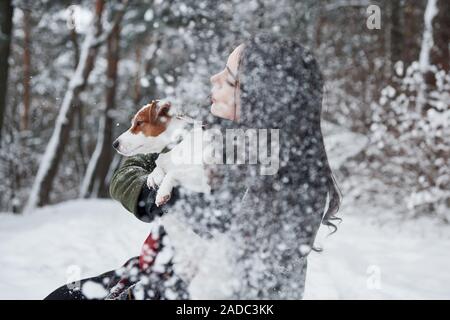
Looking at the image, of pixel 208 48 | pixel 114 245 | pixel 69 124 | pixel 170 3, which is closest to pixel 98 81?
pixel 69 124

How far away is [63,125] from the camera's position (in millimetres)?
4180

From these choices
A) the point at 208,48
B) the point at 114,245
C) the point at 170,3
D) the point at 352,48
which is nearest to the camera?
the point at 114,245

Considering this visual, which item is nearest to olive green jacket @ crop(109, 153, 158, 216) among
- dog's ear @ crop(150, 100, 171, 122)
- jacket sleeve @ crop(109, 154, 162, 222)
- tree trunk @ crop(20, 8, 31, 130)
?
jacket sleeve @ crop(109, 154, 162, 222)

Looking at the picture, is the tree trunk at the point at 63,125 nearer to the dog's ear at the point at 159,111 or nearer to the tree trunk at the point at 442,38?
the tree trunk at the point at 442,38

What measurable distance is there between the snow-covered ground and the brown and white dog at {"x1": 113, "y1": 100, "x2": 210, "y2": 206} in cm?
24

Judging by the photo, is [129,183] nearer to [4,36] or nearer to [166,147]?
[166,147]

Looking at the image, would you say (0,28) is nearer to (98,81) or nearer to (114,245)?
(114,245)

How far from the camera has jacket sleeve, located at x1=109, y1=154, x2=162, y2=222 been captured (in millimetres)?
1034

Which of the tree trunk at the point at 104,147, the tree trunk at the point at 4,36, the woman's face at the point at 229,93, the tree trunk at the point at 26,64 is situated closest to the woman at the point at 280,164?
the woman's face at the point at 229,93

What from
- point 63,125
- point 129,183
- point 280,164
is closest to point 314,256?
point 280,164

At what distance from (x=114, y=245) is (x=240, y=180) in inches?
39.4

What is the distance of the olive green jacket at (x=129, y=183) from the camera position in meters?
1.04

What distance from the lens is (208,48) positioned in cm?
309

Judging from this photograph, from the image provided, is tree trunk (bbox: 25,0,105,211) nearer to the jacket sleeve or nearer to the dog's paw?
the jacket sleeve
